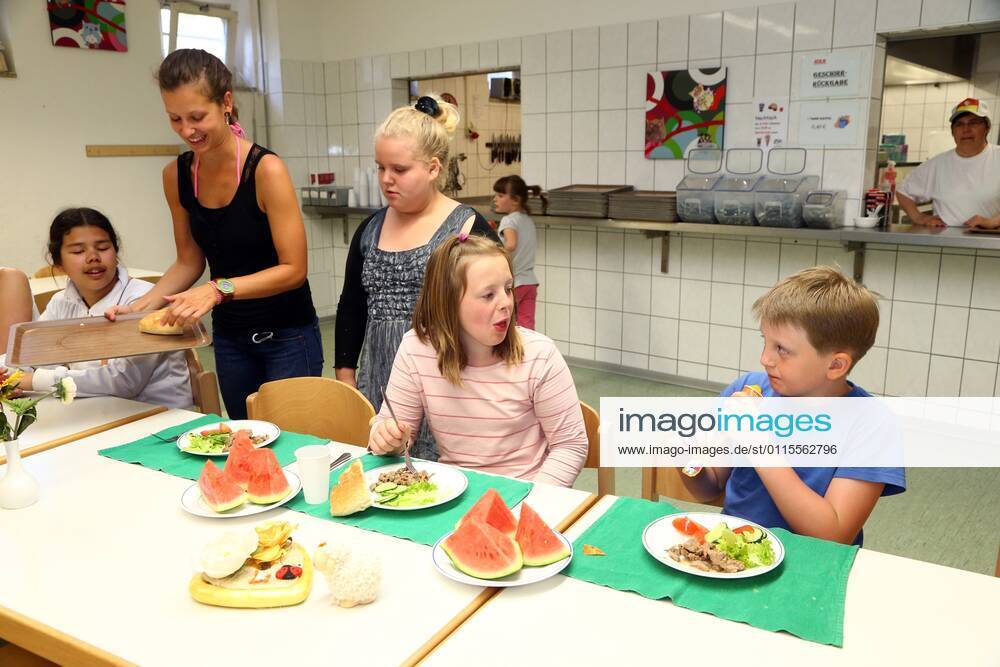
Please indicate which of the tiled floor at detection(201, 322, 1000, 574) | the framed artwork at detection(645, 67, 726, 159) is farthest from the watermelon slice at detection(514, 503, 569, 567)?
the framed artwork at detection(645, 67, 726, 159)

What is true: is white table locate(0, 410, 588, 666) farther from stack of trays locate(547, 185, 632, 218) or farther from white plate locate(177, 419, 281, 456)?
stack of trays locate(547, 185, 632, 218)

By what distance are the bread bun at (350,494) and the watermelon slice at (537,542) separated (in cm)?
32

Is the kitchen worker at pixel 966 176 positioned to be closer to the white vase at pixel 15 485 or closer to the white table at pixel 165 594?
the white table at pixel 165 594

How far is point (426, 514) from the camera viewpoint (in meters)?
1.41

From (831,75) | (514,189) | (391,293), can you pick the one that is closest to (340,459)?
(391,293)

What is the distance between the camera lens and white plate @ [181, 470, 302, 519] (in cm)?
140

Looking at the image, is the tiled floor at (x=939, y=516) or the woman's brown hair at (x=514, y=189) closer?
the tiled floor at (x=939, y=516)

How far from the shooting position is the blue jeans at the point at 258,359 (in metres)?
2.21

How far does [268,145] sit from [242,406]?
4079mm

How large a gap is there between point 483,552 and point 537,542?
0.09 m

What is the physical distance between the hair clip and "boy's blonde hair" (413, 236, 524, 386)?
0.43 metres

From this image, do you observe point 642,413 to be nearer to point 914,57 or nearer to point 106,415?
point 106,415

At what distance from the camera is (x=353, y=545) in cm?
131

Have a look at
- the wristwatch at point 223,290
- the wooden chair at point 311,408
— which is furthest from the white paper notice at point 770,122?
the wristwatch at point 223,290
